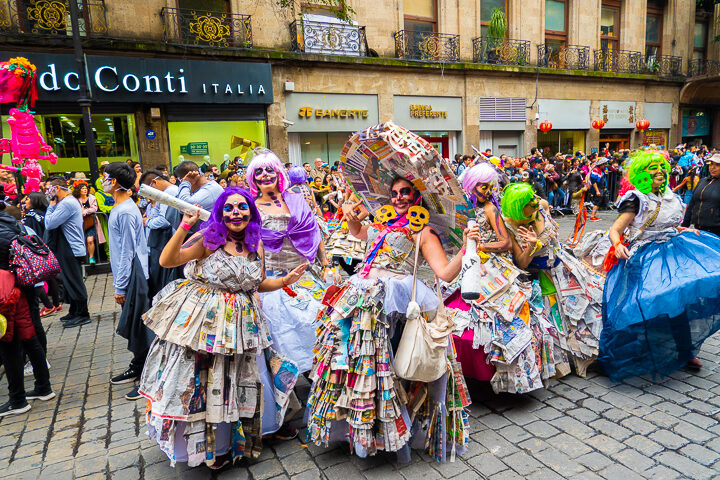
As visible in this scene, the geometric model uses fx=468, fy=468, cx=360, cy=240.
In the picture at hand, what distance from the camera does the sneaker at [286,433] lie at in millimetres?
3479

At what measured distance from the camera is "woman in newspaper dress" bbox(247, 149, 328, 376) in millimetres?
3846

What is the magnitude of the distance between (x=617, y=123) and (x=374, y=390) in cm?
2308

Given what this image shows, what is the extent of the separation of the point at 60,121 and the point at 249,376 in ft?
42.2

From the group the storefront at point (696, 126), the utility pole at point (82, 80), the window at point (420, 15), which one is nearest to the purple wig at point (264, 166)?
the utility pole at point (82, 80)

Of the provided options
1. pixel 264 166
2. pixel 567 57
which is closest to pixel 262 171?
pixel 264 166

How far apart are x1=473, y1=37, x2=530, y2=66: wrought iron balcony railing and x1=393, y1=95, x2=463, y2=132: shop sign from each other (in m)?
1.98

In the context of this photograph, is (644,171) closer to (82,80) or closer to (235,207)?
(235,207)

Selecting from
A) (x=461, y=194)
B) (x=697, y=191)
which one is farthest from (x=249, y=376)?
(x=697, y=191)

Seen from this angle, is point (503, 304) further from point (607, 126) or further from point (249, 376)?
point (607, 126)

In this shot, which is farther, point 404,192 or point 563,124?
point 563,124

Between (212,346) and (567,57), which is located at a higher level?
(567,57)

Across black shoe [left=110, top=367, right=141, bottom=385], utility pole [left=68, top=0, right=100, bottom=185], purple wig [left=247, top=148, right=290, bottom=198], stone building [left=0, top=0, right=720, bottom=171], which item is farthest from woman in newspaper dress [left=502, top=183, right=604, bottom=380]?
stone building [left=0, top=0, right=720, bottom=171]

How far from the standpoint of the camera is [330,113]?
16.0 meters

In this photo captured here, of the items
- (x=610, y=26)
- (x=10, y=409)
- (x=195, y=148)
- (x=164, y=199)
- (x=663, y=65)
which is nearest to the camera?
(x=164, y=199)
